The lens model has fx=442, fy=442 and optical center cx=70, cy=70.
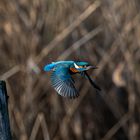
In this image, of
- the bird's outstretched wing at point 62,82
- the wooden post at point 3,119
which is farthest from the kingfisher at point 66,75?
the wooden post at point 3,119

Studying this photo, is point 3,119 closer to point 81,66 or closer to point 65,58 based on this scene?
point 81,66

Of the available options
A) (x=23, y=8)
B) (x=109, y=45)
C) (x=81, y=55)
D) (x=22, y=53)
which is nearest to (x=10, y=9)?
(x=23, y=8)

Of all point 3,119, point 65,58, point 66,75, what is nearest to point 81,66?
point 66,75

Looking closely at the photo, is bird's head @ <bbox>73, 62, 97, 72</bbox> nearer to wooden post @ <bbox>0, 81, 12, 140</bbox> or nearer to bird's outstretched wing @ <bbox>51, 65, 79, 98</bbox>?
bird's outstretched wing @ <bbox>51, 65, 79, 98</bbox>

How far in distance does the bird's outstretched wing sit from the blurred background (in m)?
1.56

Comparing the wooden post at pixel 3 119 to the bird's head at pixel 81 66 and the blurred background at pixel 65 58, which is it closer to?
the bird's head at pixel 81 66

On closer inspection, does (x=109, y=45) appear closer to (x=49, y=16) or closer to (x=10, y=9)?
(x=49, y=16)

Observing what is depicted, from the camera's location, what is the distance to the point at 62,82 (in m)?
1.19

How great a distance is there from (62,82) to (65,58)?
1.73 metres

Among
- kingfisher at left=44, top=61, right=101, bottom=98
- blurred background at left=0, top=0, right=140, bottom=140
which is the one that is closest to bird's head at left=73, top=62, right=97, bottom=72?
kingfisher at left=44, top=61, right=101, bottom=98

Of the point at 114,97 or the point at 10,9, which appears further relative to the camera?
the point at 114,97

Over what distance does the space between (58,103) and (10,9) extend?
0.76 meters

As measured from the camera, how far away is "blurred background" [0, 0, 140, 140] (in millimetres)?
2840

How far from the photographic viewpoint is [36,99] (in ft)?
9.93
